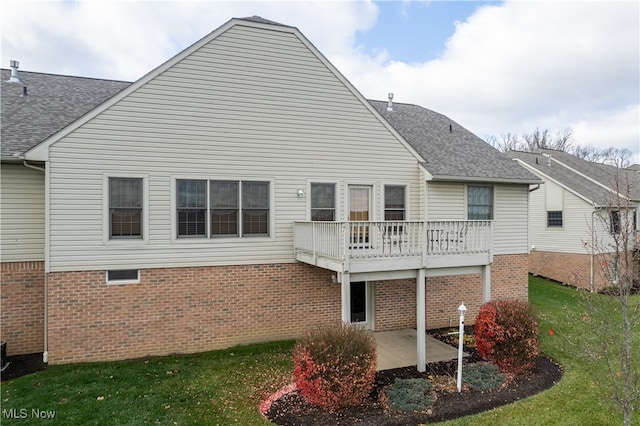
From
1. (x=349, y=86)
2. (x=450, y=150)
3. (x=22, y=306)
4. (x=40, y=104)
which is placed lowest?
(x=22, y=306)

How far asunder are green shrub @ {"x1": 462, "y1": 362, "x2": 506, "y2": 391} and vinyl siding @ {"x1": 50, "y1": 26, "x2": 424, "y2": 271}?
4.71m

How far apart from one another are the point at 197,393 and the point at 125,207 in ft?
14.7

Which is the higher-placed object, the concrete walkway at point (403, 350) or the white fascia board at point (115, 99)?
the white fascia board at point (115, 99)

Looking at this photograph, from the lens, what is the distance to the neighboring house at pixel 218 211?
811 centimetres

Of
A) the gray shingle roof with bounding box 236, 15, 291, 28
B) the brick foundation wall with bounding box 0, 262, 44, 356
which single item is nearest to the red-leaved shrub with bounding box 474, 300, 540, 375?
the gray shingle roof with bounding box 236, 15, 291, 28

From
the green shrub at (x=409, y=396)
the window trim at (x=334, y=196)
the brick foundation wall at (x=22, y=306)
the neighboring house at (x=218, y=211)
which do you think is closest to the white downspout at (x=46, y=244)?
the neighboring house at (x=218, y=211)

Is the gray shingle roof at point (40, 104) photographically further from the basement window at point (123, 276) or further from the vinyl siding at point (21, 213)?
the basement window at point (123, 276)

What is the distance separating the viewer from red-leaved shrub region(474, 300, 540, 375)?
24.9ft

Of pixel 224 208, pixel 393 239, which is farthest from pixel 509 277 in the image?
pixel 224 208

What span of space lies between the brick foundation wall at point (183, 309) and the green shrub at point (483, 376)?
3.84 metres

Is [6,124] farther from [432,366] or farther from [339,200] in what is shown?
[432,366]

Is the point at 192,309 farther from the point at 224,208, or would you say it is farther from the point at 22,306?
the point at 22,306

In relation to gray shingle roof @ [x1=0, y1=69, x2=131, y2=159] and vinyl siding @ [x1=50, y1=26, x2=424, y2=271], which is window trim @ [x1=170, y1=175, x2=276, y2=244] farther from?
gray shingle roof @ [x1=0, y1=69, x2=131, y2=159]

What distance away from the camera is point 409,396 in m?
6.34
